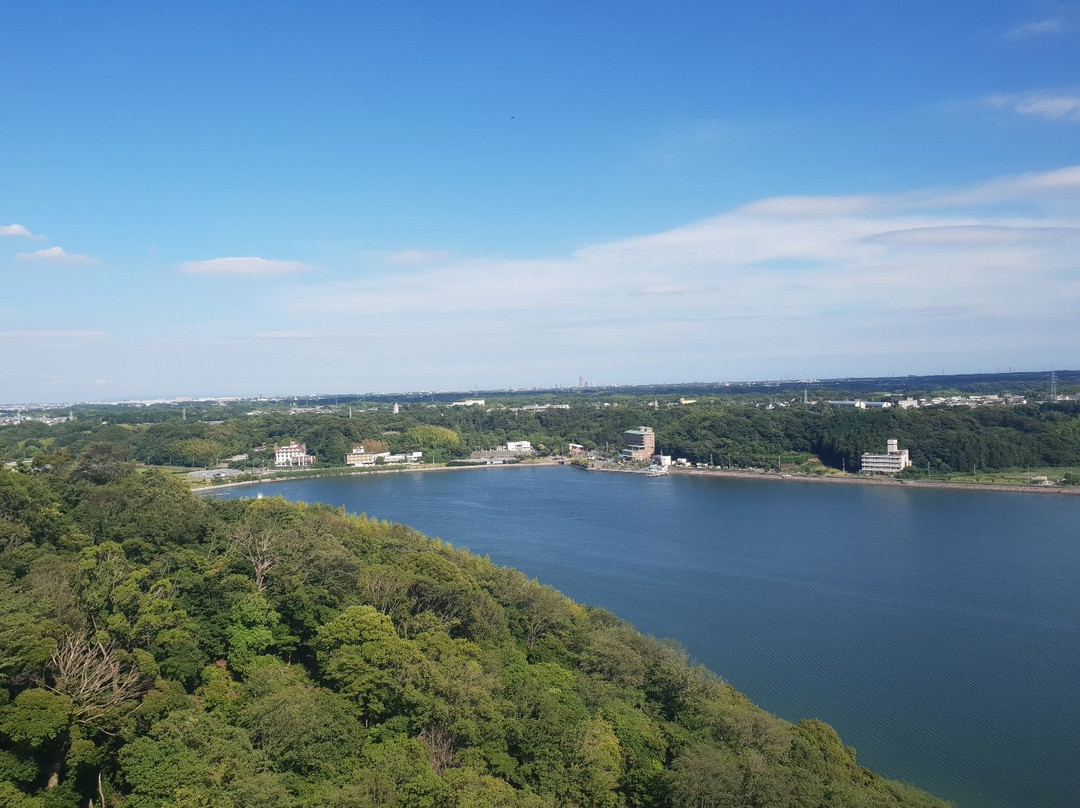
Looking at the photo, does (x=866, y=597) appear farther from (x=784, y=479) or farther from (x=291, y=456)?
(x=291, y=456)

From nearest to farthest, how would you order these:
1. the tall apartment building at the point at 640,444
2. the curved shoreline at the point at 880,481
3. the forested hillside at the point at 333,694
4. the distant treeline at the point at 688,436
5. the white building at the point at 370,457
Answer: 1. the forested hillside at the point at 333,694
2. the curved shoreline at the point at 880,481
3. the distant treeline at the point at 688,436
4. the white building at the point at 370,457
5. the tall apartment building at the point at 640,444

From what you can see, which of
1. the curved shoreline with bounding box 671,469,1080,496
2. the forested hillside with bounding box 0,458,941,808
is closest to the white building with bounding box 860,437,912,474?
the curved shoreline with bounding box 671,469,1080,496

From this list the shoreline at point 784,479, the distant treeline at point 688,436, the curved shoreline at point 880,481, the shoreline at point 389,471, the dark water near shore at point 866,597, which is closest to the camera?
the dark water near shore at point 866,597

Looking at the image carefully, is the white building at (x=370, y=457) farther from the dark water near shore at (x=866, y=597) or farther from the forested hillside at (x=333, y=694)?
the forested hillside at (x=333, y=694)

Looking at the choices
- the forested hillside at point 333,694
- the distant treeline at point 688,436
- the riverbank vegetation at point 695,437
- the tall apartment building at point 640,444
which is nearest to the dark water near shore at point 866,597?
the forested hillside at point 333,694

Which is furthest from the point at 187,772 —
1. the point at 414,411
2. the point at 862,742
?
the point at 414,411

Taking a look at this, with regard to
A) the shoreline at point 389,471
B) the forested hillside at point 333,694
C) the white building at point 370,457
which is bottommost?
the shoreline at point 389,471

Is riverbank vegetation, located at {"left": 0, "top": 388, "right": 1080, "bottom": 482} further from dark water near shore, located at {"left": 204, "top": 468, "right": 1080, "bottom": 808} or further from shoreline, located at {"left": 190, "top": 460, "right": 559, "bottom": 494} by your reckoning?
dark water near shore, located at {"left": 204, "top": 468, "right": 1080, "bottom": 808}
